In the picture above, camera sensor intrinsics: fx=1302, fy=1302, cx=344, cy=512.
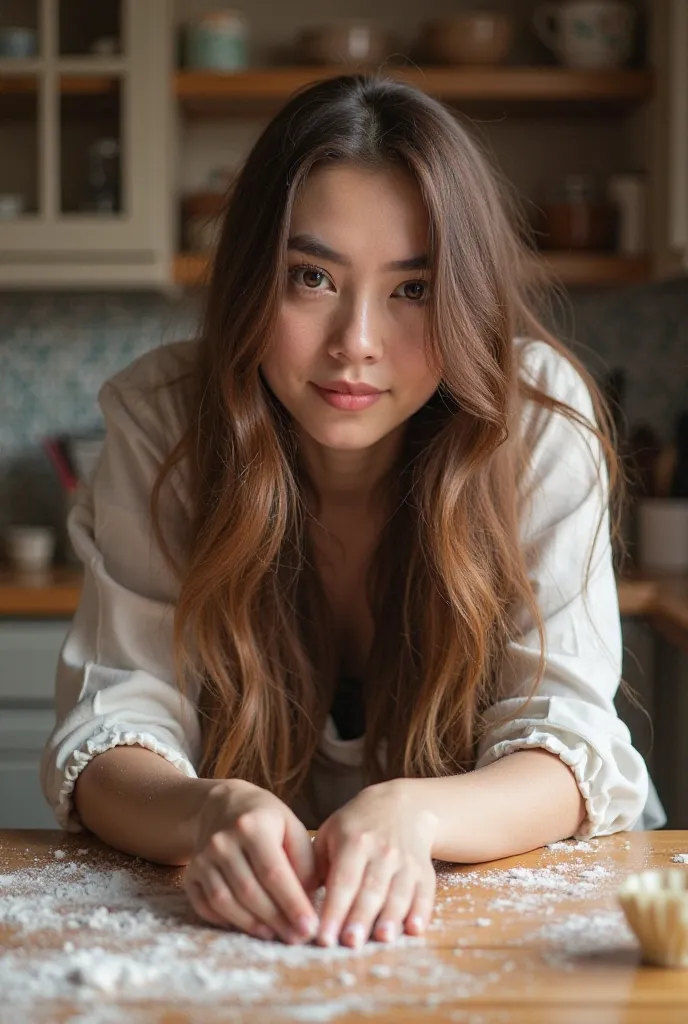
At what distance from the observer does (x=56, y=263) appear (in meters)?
2.57

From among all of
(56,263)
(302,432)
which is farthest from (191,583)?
(56,263)

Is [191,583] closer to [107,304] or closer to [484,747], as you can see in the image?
[484,747]

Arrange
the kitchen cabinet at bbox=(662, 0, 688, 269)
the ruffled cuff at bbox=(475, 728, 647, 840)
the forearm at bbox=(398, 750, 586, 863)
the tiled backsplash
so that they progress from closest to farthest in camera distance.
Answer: the forearm at bbox=(398, 750, 586, 863), the ruffled cuff at bbox=(475, 728, 647, 840), the kitchen cabinet at bbox=(662, 0, 688, 269), the tiled backsplash

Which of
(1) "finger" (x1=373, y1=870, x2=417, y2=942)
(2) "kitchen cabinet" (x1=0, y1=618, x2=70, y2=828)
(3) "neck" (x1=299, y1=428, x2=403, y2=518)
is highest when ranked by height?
(3) "neck" (x1=299, y1=428, x2=403, y2=518)

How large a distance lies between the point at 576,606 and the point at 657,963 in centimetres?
49

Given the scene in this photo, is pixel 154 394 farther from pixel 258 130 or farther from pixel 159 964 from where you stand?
pixel 258 130

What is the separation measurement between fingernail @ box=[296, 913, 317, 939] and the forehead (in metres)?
0.59

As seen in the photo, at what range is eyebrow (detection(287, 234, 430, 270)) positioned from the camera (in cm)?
116

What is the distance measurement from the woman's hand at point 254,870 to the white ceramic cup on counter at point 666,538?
68.1 inches

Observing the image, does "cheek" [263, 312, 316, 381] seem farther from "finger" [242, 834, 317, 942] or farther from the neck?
"finger" [242, 834, 317, 942]

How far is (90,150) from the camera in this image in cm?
259

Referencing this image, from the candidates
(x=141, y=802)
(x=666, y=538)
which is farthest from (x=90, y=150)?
(x=141, y=802)

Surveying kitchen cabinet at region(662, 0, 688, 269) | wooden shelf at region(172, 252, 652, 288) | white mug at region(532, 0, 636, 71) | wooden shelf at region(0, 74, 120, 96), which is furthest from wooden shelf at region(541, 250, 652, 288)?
wooden shelf at region(0, 74, 120, 96)

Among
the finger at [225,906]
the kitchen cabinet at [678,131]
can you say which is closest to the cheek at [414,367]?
the finger at [225,906]
